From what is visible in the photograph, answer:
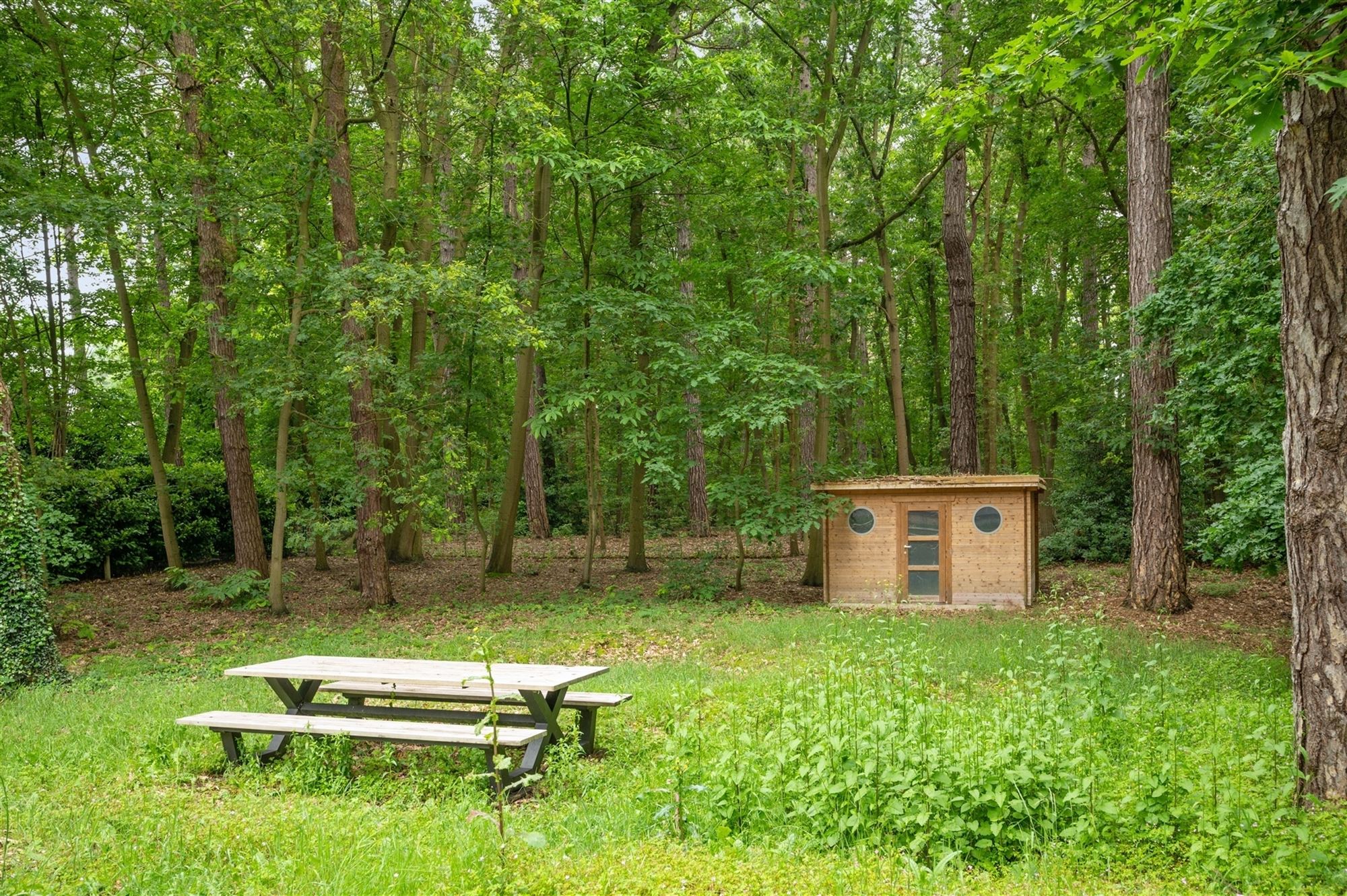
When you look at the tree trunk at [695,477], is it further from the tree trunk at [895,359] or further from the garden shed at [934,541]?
the garden shed at [934,541]

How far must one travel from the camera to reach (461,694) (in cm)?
597

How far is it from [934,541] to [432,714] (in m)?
9.79

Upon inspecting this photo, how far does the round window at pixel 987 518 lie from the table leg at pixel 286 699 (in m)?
10.4

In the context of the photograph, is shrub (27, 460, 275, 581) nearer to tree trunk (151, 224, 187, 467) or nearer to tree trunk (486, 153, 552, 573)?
tree trunk (151, 224, 187, 467)

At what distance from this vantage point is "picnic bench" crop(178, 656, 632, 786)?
17.2 feet

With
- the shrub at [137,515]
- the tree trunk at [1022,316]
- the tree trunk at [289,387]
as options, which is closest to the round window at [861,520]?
the tree trunk at [289,387]

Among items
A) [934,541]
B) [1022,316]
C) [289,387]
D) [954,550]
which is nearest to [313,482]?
[289,387]

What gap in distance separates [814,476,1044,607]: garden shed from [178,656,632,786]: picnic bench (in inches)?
336

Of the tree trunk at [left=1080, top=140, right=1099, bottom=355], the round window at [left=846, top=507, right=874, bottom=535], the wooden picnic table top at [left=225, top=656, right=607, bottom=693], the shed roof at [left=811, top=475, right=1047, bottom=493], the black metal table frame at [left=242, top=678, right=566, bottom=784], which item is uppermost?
the tree trunk at [left=1080, top=140, right=1099, bottom=355]

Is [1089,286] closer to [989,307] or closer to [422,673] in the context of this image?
[989,307]

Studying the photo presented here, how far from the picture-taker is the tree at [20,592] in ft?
28.8

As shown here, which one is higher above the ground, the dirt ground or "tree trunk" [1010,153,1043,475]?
"tree trunk" [1010,153,1043,475]

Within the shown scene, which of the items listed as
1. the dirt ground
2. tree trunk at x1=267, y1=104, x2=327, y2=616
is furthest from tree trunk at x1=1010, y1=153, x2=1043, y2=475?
tree trunk at x1=267, y1=104, x2=327, y2=616

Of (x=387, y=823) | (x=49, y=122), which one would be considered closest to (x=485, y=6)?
(x=49, y=122)
